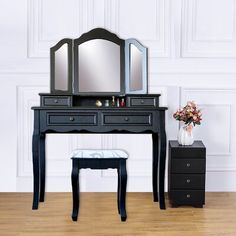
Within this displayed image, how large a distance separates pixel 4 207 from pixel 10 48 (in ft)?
4.58

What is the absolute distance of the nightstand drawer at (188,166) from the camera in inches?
152

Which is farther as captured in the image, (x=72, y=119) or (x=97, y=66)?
(x=97, y=66)

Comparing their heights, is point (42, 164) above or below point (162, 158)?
below

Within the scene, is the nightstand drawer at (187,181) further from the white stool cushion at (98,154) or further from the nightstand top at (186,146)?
the white stool cushion at (98,154)

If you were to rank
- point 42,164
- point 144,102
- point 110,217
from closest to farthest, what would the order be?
point 110,217 < point 144,102 < point 42,164

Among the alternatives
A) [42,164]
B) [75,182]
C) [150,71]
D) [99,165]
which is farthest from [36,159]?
[150,71]

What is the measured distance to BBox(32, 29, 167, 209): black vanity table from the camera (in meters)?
3.78

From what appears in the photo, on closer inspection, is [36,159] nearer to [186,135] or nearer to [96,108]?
[96,108]

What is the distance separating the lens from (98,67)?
164 inches

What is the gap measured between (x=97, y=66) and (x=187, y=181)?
1.24m

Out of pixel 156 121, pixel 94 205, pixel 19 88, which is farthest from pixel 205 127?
pixel 19 88

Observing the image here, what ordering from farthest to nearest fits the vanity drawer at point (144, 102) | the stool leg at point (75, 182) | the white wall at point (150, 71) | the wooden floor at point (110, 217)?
Answer: the white wall at point (150, 71), the vanity drawer at point (144, 102), the stool leg at point (75, 182), the wooden floor at point (110, 217)

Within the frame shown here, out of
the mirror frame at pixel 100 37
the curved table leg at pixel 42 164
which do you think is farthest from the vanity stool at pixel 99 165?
the mirror frame at pixel 100 37

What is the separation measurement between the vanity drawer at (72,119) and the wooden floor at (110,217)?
69 cm
